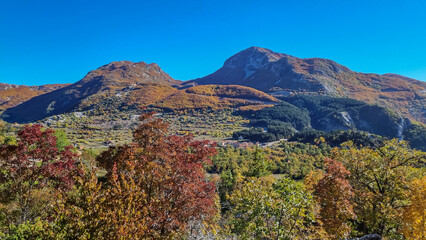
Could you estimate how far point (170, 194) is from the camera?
1038 centimetres

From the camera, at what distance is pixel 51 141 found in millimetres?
13562

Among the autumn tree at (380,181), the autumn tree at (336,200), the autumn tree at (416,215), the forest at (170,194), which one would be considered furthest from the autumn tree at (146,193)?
the autumn tree at (380,181)

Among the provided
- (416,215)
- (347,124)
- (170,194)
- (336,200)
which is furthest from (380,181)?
(347,124)

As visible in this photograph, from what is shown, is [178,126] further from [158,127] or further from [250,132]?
[158,127]

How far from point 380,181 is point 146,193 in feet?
61.3

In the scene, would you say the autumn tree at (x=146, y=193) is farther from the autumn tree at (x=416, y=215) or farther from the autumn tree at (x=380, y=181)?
the autumn tree at (x=380, y=181)

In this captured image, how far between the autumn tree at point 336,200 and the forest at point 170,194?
6 centimetres

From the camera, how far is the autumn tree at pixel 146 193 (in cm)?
642

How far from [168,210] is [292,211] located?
5.59m

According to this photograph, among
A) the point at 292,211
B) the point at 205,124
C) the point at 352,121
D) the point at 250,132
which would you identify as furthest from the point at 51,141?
the point at 352,121

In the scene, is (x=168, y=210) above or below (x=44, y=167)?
below

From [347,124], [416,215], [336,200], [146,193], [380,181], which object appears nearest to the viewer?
[146,193]

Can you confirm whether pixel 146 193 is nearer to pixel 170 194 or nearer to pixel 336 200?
pixel 170 194

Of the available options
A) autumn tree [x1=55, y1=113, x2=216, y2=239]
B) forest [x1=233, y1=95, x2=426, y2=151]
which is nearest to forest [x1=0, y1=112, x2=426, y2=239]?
autumn tree [x1=55, y1=113, x2=216, y2=239]
